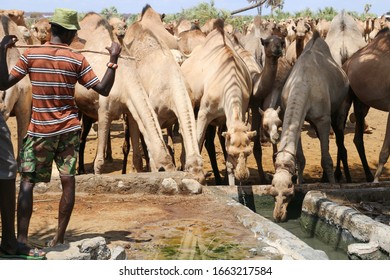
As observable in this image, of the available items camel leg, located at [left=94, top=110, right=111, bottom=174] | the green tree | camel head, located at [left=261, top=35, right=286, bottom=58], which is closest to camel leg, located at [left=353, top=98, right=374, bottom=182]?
camel head, located at [left=261, top=35, right=286, bottom=58]

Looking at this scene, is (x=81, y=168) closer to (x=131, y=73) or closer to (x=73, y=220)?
(x=131, y=73)

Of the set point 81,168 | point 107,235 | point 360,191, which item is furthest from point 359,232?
point 81,168

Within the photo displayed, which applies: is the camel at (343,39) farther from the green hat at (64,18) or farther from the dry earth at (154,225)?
the green hat at (64,18)

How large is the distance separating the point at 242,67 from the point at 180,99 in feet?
6.37

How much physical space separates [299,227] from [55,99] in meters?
3.89

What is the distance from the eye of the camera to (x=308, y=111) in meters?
10.6

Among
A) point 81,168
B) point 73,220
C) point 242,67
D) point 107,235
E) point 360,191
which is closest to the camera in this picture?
point 107,235

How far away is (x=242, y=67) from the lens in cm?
1167

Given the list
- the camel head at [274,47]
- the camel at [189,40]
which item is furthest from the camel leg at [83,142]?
the camel at [189,40]

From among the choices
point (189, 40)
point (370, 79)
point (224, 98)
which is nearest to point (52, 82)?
point (224, 98)

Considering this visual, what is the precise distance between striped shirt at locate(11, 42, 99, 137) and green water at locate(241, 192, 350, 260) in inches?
123

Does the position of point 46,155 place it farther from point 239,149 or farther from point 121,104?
point 121,104

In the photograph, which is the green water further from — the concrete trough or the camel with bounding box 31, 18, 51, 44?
the camel with bounding box 31, 18, 51, 44

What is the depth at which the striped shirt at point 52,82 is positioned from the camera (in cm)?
579
